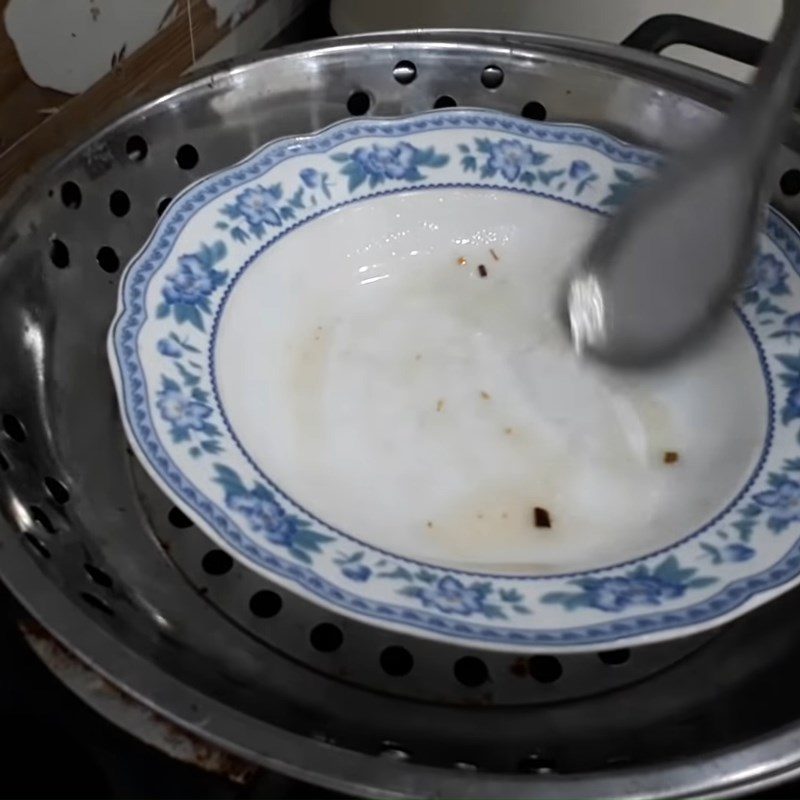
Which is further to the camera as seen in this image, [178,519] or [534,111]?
[534,111]

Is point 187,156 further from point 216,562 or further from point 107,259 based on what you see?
point 216,562

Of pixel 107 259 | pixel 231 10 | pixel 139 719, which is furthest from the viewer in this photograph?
pixel 231 10

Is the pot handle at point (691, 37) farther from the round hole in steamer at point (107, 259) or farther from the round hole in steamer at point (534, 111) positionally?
the round hole in steamer at point (107, 259)

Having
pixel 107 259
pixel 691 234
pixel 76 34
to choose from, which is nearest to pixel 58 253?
pixel 107 259

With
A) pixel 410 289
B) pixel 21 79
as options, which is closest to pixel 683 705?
pixel 410 289

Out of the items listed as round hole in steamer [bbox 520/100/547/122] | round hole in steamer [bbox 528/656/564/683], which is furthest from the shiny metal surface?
round hole in steamer [bbox 520/100/547/122]

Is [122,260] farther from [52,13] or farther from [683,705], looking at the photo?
[683,705]
